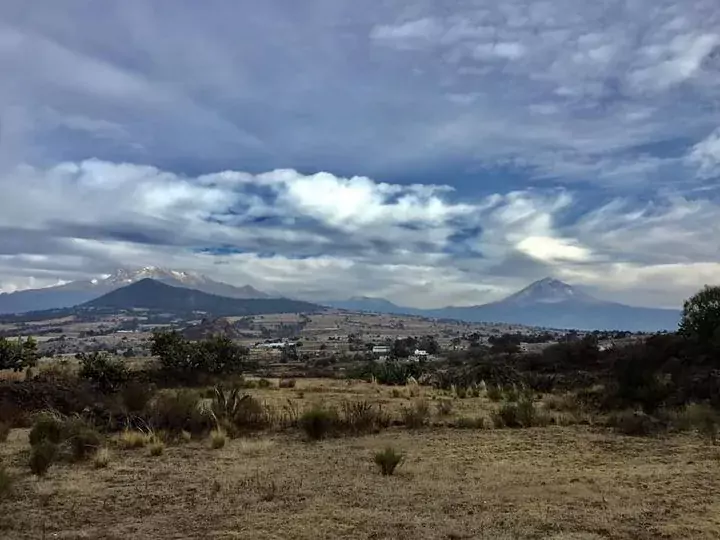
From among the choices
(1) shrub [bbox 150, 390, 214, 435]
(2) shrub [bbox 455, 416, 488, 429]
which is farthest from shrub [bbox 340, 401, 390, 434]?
(1) shrub [bbox 150, 390, 214, 435]

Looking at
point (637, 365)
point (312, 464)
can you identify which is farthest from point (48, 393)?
point (637, 365)

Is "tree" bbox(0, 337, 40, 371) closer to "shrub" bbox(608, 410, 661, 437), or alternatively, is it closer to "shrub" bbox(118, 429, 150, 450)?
"shrub" bbox(118, 429, 150, 450)

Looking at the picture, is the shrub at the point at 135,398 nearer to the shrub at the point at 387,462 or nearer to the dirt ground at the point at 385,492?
the dirt ground at the point at 385,492

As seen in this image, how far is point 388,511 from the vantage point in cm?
1145

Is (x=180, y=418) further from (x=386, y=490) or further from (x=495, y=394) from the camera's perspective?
(x=495, y=394)

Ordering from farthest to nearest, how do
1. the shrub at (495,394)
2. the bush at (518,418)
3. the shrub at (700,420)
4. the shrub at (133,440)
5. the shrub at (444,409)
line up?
the shrub at (495,394)
the shrub at (444,409)
the bush at (518,418)
the shrub at (700,420)
the shrub at (133,440)

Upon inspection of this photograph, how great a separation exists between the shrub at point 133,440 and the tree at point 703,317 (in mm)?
27725

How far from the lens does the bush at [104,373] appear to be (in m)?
30.4

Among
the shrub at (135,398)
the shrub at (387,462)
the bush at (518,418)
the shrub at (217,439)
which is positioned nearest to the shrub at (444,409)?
the bush at (518,418)

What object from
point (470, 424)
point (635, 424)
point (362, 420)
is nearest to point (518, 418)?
point (470, 424)

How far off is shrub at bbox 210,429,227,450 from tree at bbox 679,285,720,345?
85.4 ft

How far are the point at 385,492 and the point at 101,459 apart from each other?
6.86m

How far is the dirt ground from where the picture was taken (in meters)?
10.6

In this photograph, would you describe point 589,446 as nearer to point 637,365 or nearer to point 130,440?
point 130,440
